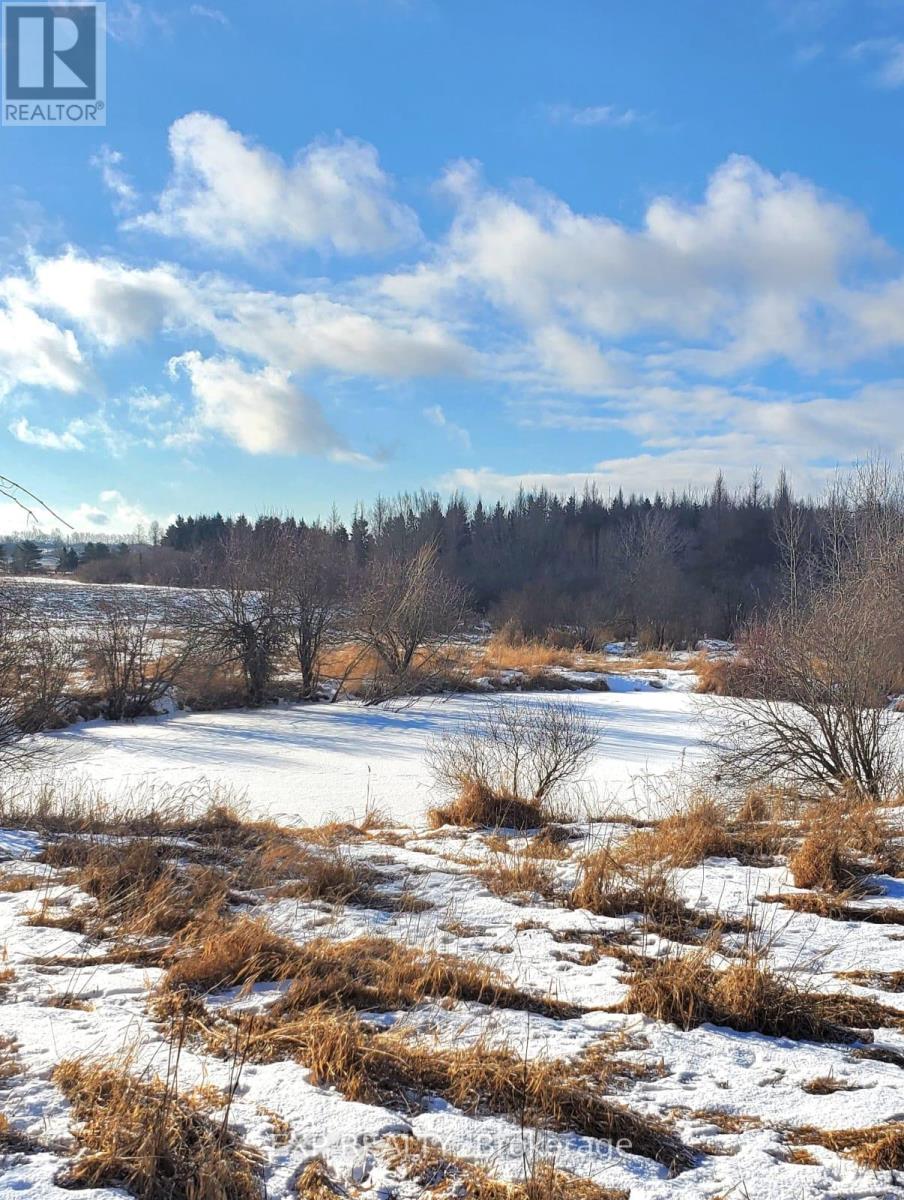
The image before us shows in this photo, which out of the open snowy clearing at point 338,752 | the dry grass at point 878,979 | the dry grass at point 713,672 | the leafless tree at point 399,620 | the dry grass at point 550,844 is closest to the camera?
the dry grass at point 878,979

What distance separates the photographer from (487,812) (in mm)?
9000

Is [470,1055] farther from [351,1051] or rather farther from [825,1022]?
[825,1022]

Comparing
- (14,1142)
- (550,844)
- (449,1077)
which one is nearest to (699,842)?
(550,844)

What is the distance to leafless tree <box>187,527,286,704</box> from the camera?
70.3 ft

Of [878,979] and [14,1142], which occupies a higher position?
[14,1142]

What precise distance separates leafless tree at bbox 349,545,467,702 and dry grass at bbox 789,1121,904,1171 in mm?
20190

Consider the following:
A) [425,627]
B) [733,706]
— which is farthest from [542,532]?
[733,706]

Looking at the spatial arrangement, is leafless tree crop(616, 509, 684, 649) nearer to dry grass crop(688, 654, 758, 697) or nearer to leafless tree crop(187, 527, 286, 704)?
dry grass crop(688, 654, 758, 697)

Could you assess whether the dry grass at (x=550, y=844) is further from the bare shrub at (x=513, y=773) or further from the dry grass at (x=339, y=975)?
the dry grass at (x=339, y=975)

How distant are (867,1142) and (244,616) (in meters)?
20.4

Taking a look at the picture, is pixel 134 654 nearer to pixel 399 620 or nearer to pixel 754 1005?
pixel 399 620

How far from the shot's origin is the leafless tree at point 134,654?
65.1ft

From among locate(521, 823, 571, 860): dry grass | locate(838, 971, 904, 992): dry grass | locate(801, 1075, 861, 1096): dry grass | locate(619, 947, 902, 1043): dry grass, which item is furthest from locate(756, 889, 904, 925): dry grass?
locate(801, 1075, 861, 1096): dry grass

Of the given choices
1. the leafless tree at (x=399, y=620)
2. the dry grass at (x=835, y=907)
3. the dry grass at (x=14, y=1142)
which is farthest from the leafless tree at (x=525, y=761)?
the leafless tree at (x=399, y=620)
